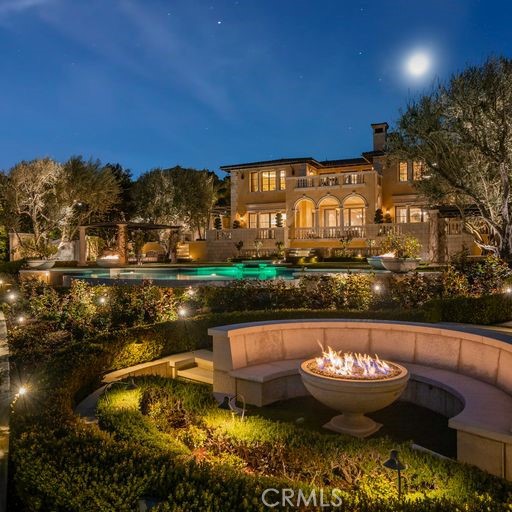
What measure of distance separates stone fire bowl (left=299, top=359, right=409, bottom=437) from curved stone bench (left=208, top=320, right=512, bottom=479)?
79 cm

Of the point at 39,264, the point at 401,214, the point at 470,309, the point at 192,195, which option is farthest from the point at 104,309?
the point at 192,195

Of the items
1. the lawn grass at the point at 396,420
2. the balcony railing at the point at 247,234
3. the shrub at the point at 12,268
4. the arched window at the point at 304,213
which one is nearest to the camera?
the lawn grass at the point at 396,420

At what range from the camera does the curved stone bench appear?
641 cm

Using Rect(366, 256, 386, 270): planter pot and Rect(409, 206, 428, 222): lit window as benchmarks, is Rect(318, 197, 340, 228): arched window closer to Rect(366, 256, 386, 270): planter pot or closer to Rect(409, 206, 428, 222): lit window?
Rect(409, 206, 428, 222): lit window

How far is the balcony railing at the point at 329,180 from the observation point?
3816 centimetres

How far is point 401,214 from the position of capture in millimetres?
38531

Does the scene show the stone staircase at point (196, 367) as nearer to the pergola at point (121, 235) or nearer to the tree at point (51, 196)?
the pergola at point (121, 235)

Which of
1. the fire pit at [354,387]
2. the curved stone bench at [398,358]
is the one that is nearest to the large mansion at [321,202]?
the curved stone bench at [398,358]

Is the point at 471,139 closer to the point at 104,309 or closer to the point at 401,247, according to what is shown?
the point at 401,247

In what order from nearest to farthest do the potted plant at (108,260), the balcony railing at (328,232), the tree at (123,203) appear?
the potted plant at (108,260), the balcony railing at (328,232), the tree at (123,203)

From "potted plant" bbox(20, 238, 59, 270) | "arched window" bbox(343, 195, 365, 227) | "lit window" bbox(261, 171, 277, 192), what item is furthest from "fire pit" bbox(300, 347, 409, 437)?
"lit window" bbox(261, 171, 277, 192)

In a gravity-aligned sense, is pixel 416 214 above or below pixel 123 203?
below

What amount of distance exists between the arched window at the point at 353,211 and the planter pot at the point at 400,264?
2252cm

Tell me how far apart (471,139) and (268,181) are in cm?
2384
